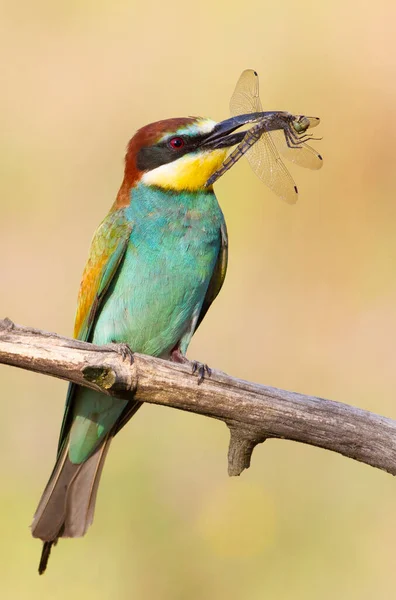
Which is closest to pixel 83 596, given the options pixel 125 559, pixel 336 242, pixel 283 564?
pixel 125 559

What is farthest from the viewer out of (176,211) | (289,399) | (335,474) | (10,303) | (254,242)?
(254,242)

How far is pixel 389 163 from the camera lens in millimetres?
4730

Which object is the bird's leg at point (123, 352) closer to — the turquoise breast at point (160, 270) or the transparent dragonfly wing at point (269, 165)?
the turquoise breast at point (160, 270)

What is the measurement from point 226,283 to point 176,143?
1307 millimetres

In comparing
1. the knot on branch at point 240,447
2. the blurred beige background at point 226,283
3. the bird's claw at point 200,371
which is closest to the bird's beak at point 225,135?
the bird's claw at point 200,371

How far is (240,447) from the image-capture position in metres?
2.54

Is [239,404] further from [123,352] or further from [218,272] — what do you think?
[218,272]

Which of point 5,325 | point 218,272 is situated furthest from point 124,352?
point 218,272

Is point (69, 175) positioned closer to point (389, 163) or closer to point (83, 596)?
point (389, 163)

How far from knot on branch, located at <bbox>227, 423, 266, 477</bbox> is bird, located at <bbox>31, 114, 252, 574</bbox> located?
678 mm

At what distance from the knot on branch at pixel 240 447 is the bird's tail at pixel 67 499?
0.81 m

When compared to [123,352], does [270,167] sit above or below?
above

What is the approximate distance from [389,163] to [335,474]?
1728 mm

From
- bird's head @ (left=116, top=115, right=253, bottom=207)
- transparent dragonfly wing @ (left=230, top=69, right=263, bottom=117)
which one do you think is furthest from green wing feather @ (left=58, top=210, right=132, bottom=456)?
transparent dragonfly wing @ (left=230, top=69, right=263, bottom=117)
